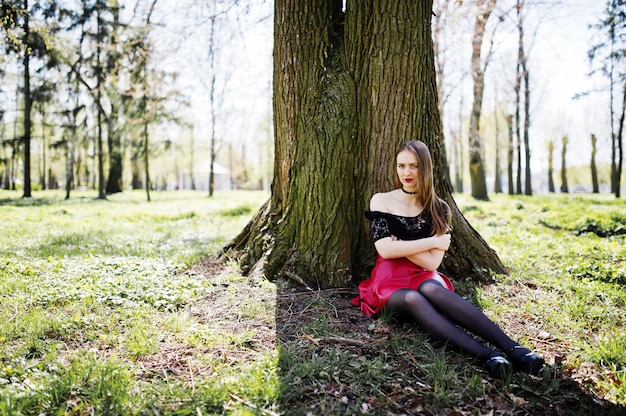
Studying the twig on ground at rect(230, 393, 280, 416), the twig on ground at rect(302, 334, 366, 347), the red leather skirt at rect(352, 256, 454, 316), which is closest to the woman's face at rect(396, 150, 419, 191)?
the red leather skirt at rect(352, 256, 454, 316)

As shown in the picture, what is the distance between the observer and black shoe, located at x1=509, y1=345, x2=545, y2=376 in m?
2.54

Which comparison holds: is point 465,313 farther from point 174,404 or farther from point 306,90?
point 306,90

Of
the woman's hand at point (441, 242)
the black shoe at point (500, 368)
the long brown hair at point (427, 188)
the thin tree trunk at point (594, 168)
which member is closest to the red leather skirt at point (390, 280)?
the woman's hand at point (441, 242)

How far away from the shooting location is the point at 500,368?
2.53 metres

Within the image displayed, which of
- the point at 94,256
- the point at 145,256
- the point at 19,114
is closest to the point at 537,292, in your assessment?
the point at 145,256

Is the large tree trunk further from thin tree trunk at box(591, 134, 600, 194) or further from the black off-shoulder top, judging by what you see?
thin tree trunk at box(591, 134, 600, 194)

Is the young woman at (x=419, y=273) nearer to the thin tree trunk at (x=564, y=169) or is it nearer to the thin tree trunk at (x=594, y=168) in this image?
the thin tree trunk at (x=594, y=168)

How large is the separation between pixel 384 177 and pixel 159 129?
20.4m

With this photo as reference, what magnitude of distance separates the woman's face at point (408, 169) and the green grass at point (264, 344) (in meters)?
1.20

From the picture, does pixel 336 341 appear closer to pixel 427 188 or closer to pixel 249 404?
pixel 249 404

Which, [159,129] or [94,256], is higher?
[159,129]

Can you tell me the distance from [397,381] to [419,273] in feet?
3.71

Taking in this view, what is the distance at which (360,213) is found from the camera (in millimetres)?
4211

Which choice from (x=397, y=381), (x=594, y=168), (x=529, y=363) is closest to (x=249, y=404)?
(x=397, y=381)
